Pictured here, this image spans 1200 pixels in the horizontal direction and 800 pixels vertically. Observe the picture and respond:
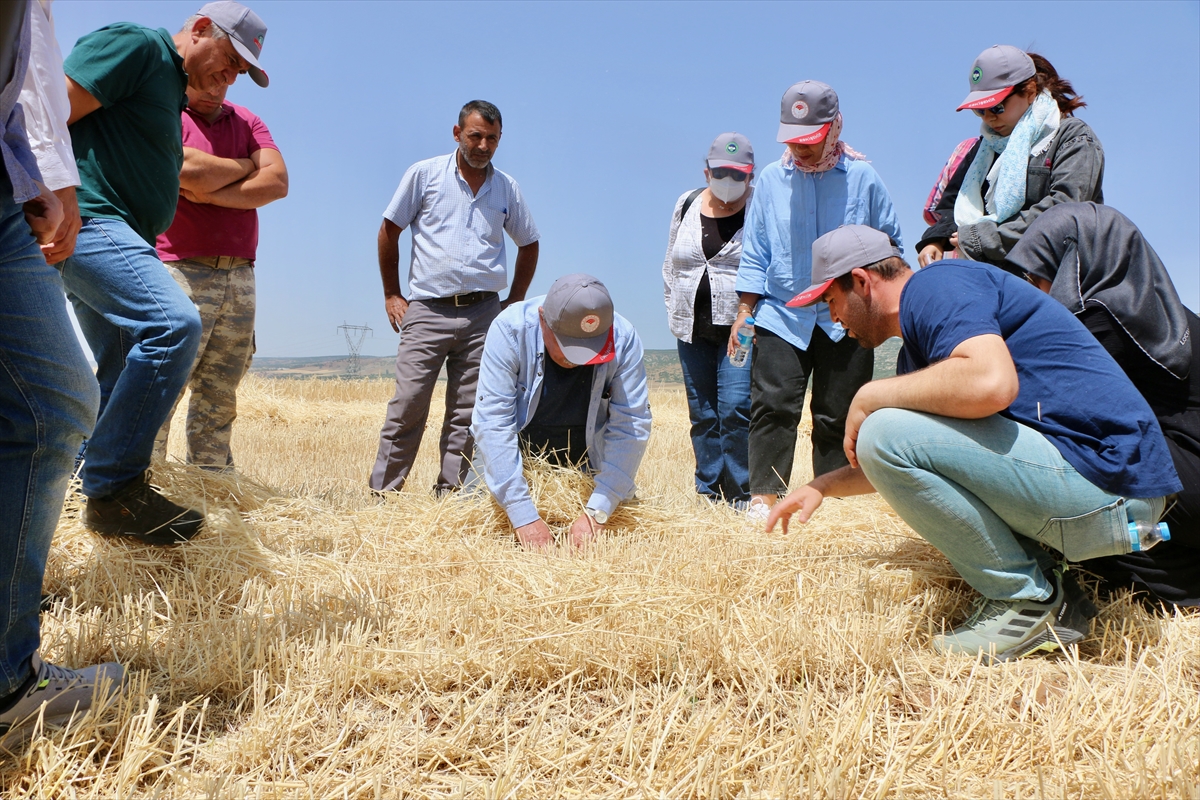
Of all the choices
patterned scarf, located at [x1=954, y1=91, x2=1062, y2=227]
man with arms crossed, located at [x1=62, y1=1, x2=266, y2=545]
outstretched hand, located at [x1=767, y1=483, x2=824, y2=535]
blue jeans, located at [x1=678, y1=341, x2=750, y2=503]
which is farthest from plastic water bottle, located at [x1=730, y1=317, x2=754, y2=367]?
man with arms crossed, located at [x1=62, y1=1, x2=266, y2=545]

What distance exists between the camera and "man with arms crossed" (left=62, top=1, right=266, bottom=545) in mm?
2848

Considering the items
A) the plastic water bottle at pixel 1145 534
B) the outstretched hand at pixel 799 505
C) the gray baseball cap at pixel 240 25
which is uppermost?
the gray baseball cap at pixel 240 25

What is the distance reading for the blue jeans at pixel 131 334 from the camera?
2838 millimetres

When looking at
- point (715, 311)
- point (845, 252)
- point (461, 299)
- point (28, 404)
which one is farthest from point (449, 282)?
point (28, 404)

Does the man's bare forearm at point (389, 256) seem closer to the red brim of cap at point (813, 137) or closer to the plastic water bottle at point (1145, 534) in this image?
the red brim of cap at point (813, 137)

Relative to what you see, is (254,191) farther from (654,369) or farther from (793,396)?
(654,369)

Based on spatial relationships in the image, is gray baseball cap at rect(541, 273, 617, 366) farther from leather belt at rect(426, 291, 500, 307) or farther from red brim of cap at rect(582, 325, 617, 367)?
leather belt at rect(426, 291, 500, 307)

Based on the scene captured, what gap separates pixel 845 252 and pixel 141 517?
2734mm

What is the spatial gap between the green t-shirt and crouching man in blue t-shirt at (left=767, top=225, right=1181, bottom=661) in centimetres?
275

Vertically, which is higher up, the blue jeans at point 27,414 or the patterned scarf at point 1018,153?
the patterned scarf at point 1018,153

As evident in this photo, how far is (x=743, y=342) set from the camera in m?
4.75

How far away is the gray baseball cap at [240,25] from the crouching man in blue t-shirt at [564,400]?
161cm

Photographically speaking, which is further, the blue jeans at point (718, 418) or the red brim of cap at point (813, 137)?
the blue jeans at point (718, 418)

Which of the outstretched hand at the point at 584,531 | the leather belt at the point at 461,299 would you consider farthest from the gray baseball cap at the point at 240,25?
the outstretched hand at the point at 584,531
